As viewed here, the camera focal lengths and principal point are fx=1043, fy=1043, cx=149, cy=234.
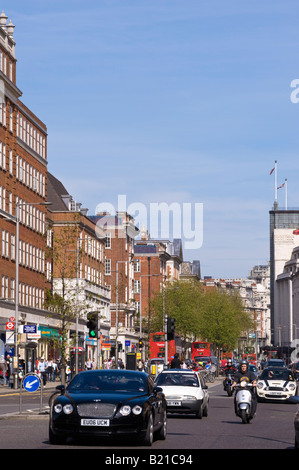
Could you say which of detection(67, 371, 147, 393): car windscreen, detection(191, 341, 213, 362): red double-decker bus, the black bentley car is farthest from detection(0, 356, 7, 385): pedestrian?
detection(191, 341, 213, 362): red double-decker bus

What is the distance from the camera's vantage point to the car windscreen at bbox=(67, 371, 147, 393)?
2011 cm

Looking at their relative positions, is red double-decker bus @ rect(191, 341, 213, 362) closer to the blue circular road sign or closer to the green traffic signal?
the green traffic signal

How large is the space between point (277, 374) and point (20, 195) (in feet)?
129

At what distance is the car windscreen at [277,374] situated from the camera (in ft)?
149

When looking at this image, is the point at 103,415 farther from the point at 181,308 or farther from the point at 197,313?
the point at 197,313

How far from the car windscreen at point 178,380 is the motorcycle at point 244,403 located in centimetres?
332

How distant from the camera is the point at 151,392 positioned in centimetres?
2047

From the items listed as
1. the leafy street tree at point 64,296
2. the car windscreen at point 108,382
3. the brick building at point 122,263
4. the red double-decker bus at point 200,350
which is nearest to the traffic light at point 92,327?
the leafy street tree at point 64,296

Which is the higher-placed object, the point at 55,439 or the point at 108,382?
the point at 108,382

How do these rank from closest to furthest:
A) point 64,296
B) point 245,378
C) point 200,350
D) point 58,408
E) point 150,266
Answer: point 58,408 → point 245,378 → point 64,296 → point 200,350 → point 150,266

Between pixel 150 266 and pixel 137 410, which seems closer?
pixel 137 410

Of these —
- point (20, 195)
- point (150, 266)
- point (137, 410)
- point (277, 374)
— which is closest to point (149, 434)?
point (137, 410)

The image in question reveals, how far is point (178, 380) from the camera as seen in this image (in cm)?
3194
